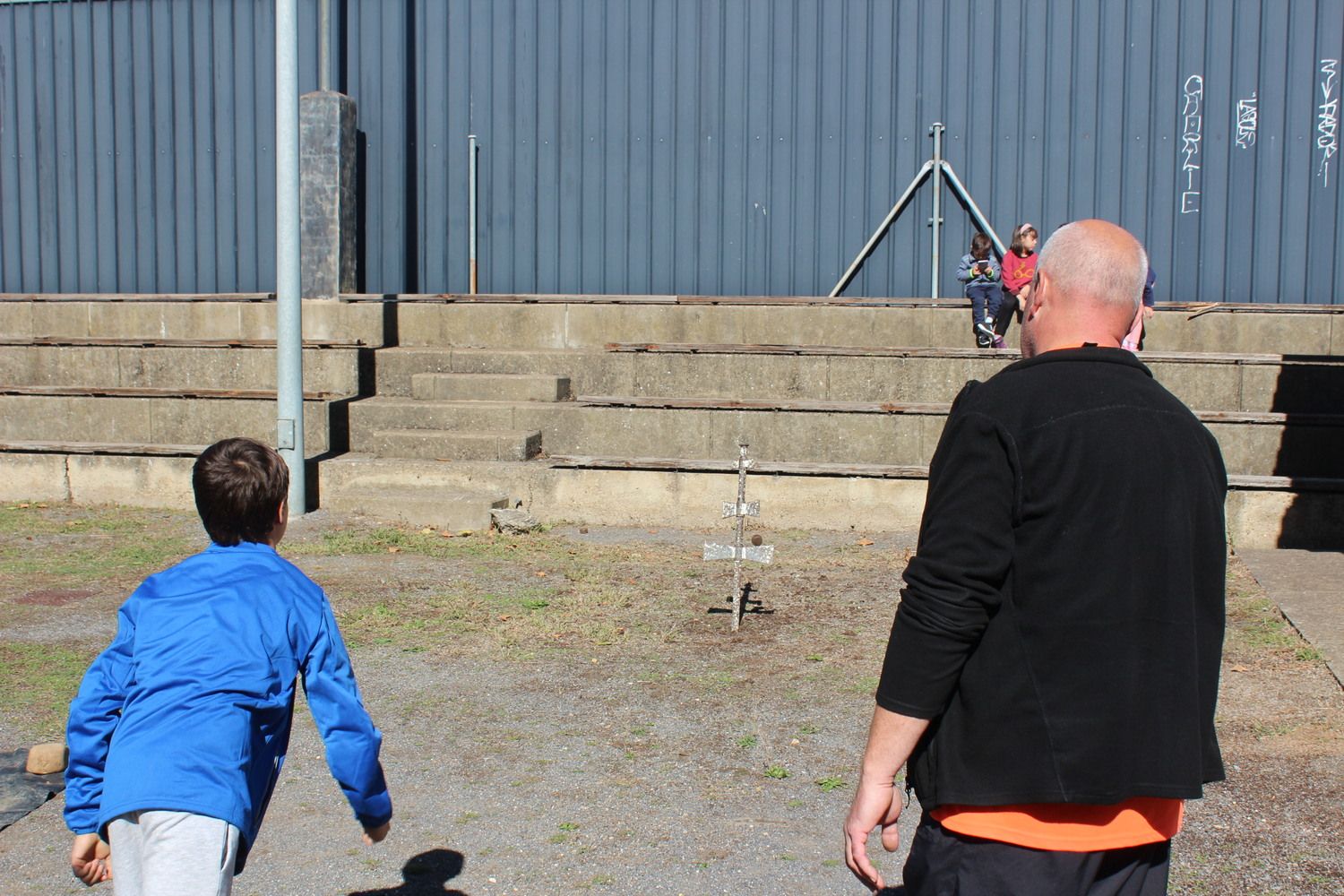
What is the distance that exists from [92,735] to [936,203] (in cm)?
1113

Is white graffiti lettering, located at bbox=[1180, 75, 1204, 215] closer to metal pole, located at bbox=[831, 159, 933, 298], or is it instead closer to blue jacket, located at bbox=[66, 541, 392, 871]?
metal pole, located at bbox=[831, 159, 933, 298]

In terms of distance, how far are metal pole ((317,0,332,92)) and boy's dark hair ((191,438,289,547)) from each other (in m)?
10.7

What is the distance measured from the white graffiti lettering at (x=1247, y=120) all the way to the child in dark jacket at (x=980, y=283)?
2.68 m

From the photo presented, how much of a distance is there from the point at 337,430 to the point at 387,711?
5.98m

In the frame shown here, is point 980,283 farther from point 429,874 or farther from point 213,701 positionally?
point 213,701

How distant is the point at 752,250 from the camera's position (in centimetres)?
1320

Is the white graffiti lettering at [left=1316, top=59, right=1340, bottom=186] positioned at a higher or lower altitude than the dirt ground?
higher

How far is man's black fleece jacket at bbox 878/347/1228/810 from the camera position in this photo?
2.27 meters

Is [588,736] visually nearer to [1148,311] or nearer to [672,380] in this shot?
A: [1148,311]

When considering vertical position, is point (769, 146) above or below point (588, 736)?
above

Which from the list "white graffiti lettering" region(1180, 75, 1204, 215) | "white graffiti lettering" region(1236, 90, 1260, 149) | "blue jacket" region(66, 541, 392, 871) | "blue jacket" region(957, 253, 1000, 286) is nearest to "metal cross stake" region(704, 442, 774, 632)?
"blue jacket" region(66, 541, 392, 871)

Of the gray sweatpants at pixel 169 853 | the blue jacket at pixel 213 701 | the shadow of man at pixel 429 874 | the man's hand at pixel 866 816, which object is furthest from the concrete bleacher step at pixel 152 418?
the man's hand at pixel 866 816

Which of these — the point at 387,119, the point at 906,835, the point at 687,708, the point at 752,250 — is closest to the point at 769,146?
the point at 752,250

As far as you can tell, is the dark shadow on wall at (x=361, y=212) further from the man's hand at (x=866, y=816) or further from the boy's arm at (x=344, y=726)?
the man's hand at (x=866, y=816)
